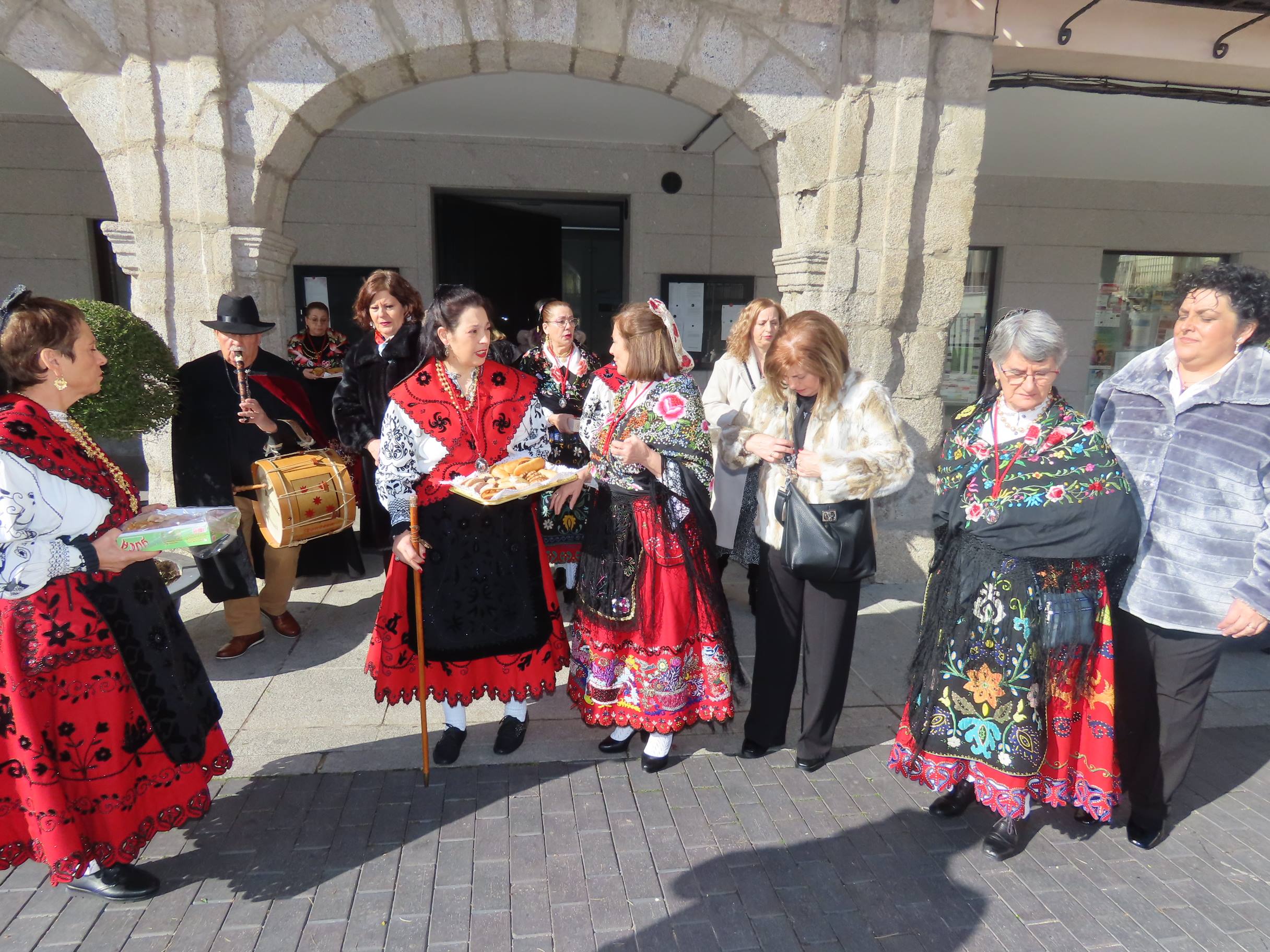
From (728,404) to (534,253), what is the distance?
5.14 metres

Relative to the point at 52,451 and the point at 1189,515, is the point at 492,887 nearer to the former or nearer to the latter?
the point at 52,451

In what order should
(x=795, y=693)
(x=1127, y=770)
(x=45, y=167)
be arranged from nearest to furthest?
(x=1127, y=770) → (x=795, y=693) → (x=45, y=167)

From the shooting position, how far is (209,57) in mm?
4477

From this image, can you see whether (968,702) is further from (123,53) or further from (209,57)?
(123,53)

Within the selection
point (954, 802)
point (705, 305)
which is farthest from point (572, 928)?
point (705, 305)

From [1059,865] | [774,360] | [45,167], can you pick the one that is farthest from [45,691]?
[45,167]

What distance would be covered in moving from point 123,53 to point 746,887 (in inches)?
221

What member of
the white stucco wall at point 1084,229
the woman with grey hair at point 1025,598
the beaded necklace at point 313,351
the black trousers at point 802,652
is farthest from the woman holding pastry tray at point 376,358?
the white stucco wall at point 1084,229

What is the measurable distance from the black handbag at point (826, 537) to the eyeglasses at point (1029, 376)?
69 cm

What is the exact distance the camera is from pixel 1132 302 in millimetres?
10297

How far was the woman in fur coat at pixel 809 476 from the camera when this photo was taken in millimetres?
2850

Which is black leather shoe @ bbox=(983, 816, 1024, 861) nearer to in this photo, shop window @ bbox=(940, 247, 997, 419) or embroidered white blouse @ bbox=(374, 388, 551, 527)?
embroidered white blouse @ bbox=(374, 388, 551, 527)

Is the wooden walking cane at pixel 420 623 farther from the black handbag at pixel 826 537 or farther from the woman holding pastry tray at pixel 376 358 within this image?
the black handbag at pixel 826 537

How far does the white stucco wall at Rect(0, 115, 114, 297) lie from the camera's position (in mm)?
7656
